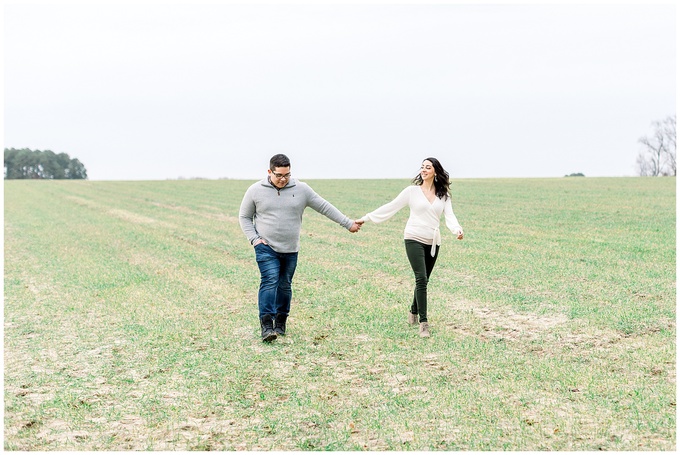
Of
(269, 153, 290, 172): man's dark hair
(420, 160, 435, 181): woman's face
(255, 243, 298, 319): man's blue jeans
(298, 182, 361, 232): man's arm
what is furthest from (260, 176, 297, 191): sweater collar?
(420, 160, 435, 181): woman's face

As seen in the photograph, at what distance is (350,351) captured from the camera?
29.7ft

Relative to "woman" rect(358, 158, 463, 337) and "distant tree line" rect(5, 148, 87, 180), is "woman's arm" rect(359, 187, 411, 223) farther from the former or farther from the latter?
"distant tree line" rect(5, 148, 87, 180)

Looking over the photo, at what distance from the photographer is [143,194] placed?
5172cm

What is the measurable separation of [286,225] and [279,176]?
64 cm

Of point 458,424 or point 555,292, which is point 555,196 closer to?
point 555,292

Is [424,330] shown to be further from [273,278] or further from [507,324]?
[273,278]

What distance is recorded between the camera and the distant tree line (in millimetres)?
113312

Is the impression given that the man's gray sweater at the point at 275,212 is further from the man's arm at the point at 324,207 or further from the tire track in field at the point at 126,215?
the tire track in field at the point at 126,215

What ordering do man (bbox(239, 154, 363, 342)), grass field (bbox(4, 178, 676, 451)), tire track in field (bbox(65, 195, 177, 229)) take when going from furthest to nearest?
tire track in field (bbox(65, 195, 177, 229))
man (bbox(239, 154, 363, 342))
grass field (bbox(4, 178, 676, 451))

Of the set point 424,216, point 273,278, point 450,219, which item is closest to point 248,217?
point 273,278

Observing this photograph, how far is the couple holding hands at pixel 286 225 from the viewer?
9.48 meters

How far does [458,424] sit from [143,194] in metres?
47.7

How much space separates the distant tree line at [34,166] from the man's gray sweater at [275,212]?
11247 centimetres

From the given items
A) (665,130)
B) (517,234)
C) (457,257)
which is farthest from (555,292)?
(665,130)
